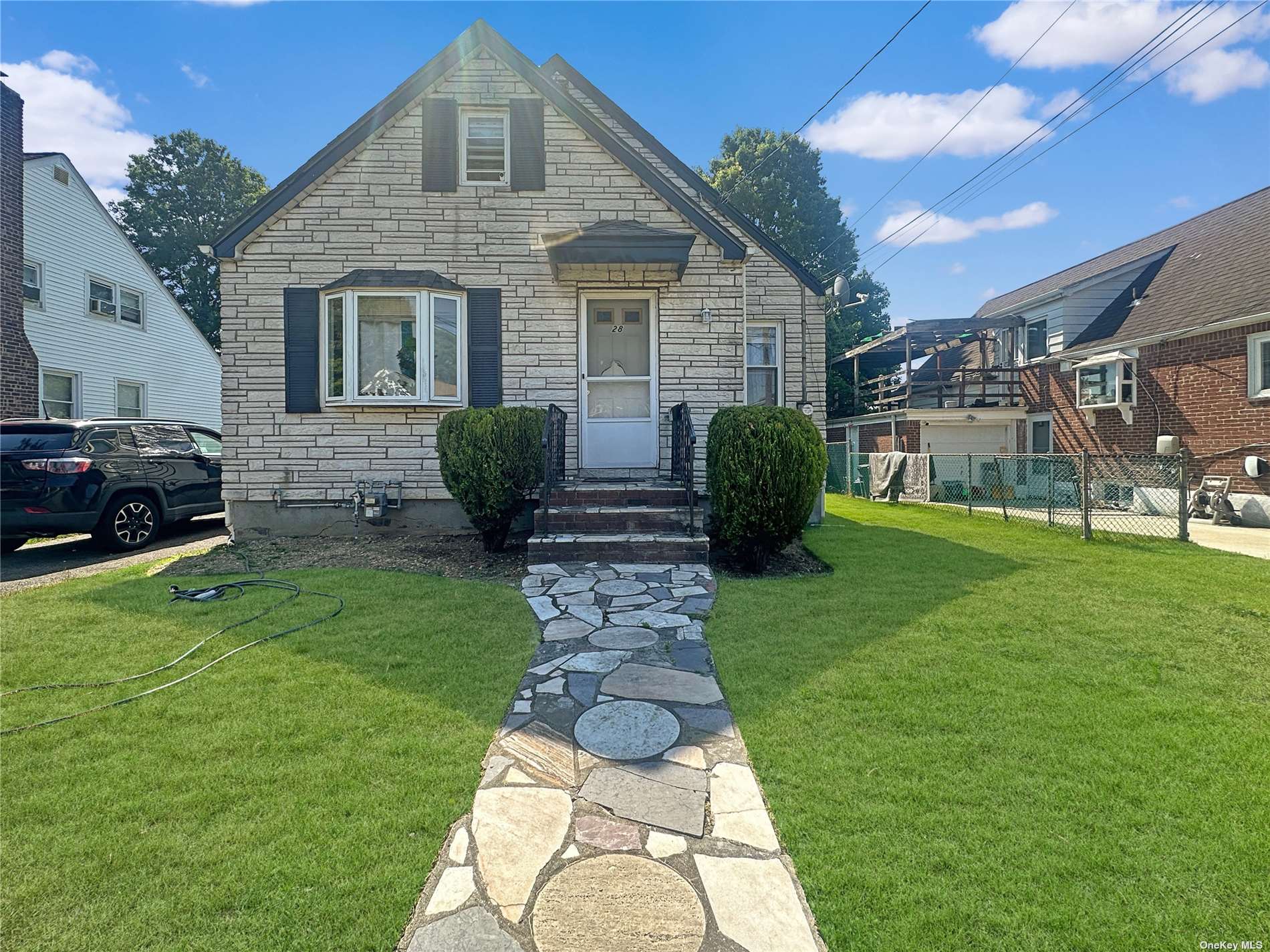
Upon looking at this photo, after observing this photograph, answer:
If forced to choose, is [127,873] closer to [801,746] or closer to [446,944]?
[446,944]

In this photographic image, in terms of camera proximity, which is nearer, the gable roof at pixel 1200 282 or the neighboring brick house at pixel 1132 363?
the neighboring brick house at pixel 1132 363

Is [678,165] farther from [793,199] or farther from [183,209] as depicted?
[183,209]

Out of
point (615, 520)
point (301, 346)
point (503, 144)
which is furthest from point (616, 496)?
point (503, 144)

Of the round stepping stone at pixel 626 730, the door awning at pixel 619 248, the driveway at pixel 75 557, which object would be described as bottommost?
the round stepping stone at pixel 626 730

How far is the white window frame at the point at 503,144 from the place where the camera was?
7.54 metres

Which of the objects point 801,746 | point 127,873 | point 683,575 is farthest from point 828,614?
point 127,873

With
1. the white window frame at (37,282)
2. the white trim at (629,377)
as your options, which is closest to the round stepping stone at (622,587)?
the white trim at (629,377)

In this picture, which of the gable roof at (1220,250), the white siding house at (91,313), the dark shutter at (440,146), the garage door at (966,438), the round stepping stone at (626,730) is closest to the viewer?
the round stepping stone at (626,730)

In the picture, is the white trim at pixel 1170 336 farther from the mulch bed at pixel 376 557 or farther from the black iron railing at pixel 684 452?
the mulch bed at pixel 376 557

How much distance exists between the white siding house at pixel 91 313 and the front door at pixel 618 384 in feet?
29.1

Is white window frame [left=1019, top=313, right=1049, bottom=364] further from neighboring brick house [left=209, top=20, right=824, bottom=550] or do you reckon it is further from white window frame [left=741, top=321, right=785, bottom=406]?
neighboring brick house [left=209, top=20, right=824, bottom=550]

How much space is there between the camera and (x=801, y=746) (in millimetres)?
2568

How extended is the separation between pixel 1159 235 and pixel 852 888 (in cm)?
2062

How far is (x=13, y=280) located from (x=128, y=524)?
9.50 meters
